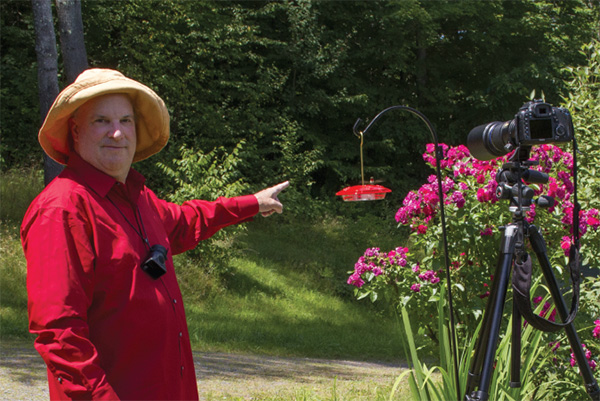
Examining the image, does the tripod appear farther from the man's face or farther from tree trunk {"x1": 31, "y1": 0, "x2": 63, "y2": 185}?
tree trunk {"x1": 31, "y1": 0, "x2": 63, "y2": 185}

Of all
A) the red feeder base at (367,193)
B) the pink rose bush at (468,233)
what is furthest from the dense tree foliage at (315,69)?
the red feeder base at (367,193)

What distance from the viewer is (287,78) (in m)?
16.9

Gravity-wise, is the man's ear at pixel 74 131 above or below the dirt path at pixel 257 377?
above

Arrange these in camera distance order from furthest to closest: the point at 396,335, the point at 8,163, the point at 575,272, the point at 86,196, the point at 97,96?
the point at 8,163
the point at 396,335
the point at 575,272
the point at 97,96
the point at 86,196

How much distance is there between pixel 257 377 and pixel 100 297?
4.12m

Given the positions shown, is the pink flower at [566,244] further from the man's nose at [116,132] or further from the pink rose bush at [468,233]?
the man's nose at [116,132]

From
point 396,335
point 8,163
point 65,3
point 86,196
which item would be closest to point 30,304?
point 86,196

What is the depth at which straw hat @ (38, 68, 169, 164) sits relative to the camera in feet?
7.22

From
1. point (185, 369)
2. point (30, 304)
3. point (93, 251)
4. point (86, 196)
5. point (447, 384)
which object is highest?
Answer: point (86, 196)

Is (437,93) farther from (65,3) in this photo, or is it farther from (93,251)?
(93,251)

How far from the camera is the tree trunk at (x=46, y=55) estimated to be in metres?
8.78

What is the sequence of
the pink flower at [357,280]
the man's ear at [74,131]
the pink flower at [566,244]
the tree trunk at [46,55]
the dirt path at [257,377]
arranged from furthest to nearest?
the tree trunk at [46,55]
the dirt path at [257,377]
the pink flower at [357,280]
the pink flower at [566,244]
the man's ear at [74,131]

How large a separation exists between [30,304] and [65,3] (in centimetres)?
750

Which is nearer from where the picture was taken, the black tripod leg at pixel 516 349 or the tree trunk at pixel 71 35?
the black tripod leg at pixel 516 349
